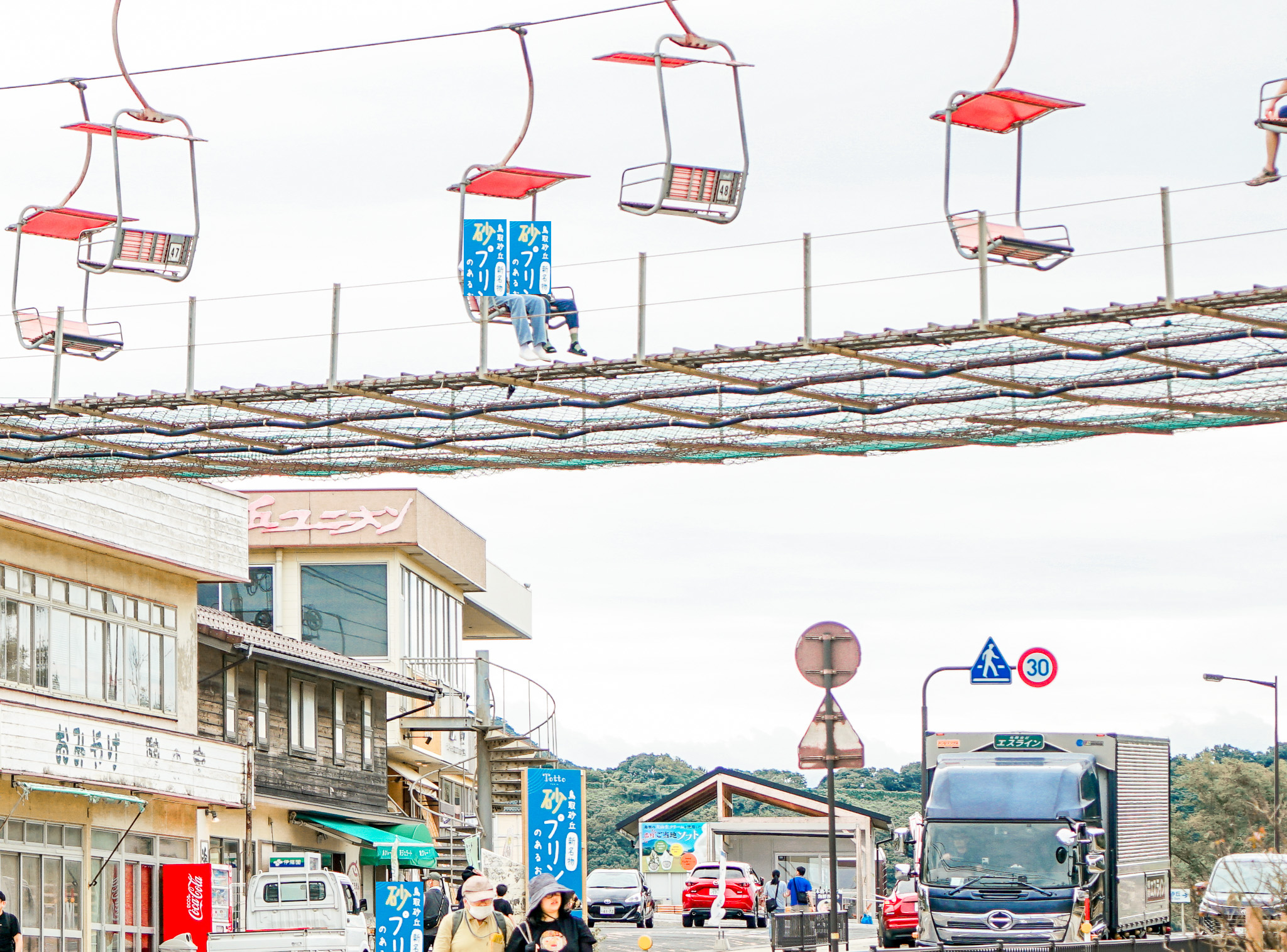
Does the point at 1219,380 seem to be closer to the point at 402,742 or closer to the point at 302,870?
the point at 302,870

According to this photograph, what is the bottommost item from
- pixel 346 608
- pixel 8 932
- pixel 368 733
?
pixel 8 932

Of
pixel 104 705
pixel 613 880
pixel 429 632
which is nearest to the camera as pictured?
pixel 104 705

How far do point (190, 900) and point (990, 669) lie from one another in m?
14.8

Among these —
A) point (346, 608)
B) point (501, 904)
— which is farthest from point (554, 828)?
point (346, 608)

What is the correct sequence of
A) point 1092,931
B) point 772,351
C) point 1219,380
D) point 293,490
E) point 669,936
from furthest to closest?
point 293,490 → point 669,936 → point 1092,931 → point 1219,380 → point 772,351

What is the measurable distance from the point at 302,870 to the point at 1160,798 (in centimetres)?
1366

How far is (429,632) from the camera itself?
48.2m

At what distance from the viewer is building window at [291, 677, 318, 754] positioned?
127ft

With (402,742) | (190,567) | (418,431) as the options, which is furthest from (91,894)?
(418,431)

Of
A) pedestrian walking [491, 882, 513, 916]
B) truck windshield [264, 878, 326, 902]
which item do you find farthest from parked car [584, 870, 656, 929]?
pedestrian walking [491, 882, 513, 916]

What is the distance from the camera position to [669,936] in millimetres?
42469

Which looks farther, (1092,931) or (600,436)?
(1092,931)

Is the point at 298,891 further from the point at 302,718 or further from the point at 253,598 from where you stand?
the point at 253,598

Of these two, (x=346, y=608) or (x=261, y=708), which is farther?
(x=346, y=608)
